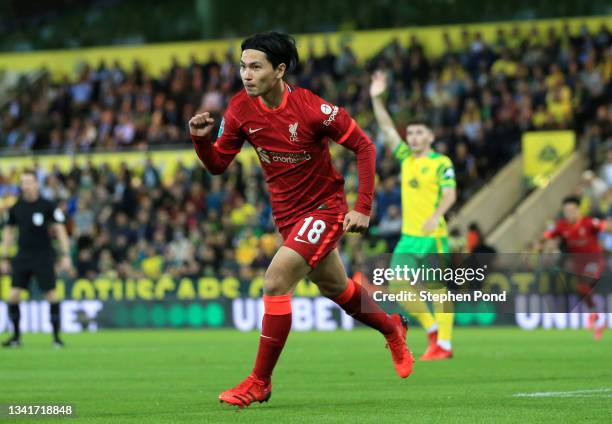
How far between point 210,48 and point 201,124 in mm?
27430

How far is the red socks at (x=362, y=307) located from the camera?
30.9 feet

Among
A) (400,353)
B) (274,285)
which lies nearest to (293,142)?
(274,285)

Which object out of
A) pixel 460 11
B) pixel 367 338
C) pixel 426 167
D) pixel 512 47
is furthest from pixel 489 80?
pixel 426 167

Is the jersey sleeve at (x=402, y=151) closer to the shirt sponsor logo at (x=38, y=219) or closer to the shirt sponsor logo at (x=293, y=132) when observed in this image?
the shirt sponsor logo at (x=293, y=132)

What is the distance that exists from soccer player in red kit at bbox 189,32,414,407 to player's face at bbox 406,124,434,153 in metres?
4.55

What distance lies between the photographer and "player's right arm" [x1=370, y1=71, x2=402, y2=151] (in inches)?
502

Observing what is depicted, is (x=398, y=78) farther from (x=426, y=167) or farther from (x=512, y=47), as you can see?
(x=426, y=167)

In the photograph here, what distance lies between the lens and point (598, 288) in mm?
20266

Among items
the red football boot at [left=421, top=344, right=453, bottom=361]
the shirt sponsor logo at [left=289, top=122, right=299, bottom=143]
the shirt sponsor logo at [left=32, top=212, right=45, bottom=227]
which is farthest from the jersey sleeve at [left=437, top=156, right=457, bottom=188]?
the shirt sponsor logo at [left=32, top=212, right=45, bottom=227]

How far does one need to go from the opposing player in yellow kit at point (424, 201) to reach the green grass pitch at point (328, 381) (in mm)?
391

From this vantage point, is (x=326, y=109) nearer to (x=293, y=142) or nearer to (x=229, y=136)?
(x=293, y=142)

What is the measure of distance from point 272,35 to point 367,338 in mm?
11226

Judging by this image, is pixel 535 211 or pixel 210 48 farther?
pixel 210 48

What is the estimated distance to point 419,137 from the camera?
13.6 meters
